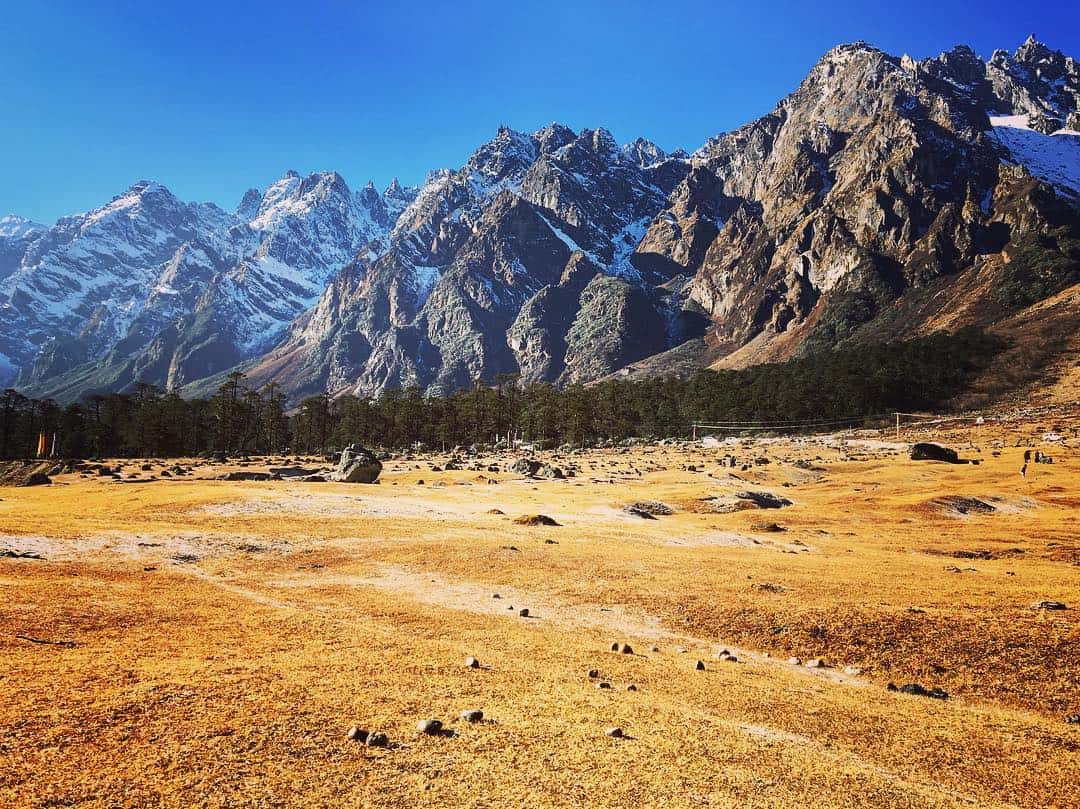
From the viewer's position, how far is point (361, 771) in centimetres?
509

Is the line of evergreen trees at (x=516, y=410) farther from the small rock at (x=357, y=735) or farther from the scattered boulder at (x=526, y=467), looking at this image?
the small rock at (x=357, y=735)

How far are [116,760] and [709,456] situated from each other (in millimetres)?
71886

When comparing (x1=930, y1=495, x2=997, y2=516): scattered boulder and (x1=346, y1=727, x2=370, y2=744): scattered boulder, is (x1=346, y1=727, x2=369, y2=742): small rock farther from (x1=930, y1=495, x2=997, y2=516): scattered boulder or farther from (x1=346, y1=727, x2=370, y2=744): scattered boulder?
(x1=930, y1=495, x2=997, y2=516): scattered boulder

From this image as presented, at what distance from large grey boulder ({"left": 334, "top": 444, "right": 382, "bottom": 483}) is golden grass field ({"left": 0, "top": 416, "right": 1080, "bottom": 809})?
788 inches

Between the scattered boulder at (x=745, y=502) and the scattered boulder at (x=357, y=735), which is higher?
the scattered boulder at (x=357, y=735)

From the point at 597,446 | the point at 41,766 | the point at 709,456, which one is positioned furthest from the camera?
the point at 597,446

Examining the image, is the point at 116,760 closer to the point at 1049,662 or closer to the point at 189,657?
the point at 189,657

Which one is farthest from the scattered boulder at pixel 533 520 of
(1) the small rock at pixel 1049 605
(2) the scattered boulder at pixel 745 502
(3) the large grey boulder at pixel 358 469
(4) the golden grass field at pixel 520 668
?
(3) the large grey boulder at pixel 358 469

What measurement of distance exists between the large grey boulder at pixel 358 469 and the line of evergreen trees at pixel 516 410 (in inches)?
2449

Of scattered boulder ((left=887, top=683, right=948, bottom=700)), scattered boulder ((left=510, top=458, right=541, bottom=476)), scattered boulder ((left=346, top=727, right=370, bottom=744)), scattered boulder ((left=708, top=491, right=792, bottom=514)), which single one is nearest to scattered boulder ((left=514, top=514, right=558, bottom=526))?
scattered boulder ((left=708, top=491, right=792, bottom=514))

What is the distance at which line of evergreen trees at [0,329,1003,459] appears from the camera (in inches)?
3932

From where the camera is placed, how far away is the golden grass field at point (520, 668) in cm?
516

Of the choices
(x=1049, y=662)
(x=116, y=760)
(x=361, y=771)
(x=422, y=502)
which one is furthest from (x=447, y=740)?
(x=422, y=502)

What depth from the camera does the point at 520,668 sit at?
8.49 metres
